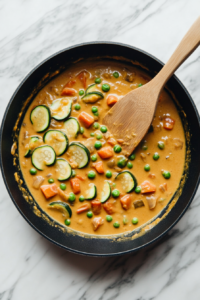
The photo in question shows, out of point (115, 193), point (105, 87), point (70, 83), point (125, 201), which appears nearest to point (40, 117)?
point (70, 83)

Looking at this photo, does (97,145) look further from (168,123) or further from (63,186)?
(168,123)

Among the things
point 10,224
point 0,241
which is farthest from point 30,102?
point 0,241

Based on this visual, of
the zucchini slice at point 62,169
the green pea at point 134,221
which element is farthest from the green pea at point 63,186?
the green pea at point 134,221

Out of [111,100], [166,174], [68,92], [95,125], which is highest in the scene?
A: [68,92]

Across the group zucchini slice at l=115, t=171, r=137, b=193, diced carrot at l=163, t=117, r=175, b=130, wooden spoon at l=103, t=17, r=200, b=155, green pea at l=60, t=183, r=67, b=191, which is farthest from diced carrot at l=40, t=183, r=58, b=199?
diced carrot at l=163, t=117, r=175, b=130

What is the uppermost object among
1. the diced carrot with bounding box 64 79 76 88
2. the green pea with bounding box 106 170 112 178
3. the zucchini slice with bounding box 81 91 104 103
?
the diced carrot with bounding box 64 79 76 88

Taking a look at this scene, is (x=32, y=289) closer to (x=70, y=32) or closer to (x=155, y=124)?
(x=155, y=124)

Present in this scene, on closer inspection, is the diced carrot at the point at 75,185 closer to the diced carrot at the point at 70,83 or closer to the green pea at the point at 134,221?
the green pea at the point at 134,221

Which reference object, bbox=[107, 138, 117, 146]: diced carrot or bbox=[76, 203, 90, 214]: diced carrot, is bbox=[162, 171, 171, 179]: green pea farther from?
bbox=[76, 203, 90, 214]: diced carrot
